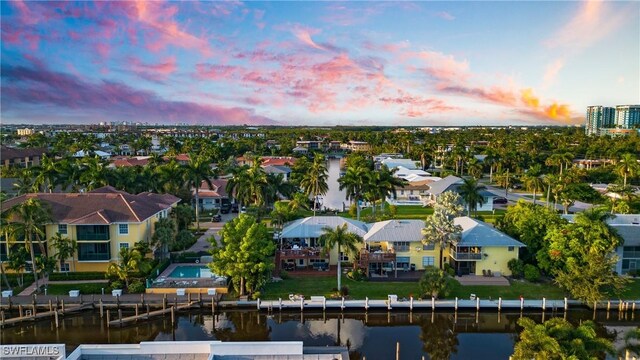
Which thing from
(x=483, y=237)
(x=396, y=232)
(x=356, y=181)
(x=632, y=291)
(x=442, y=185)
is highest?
(x=356, y=181)

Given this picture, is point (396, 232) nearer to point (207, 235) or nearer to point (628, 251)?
point (628, 251)

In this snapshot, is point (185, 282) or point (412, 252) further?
point (412, 252)

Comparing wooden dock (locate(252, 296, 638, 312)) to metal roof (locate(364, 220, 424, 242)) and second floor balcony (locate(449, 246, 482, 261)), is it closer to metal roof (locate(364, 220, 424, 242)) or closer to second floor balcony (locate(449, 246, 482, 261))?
second floor balcony (locate(449, 246, 482, 261))

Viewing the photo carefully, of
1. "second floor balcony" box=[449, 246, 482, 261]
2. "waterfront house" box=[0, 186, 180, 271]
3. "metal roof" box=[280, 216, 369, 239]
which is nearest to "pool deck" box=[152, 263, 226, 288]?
"waterfront house" box=[0, 186, 180, 271]

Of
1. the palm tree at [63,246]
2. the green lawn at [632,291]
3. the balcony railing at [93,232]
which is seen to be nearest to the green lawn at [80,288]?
the palm tree at [63,246]

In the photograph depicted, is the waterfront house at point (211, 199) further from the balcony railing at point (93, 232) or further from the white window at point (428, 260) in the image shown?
the white window at point (428, 260)

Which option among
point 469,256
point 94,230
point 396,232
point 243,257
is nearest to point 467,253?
point 469,256
